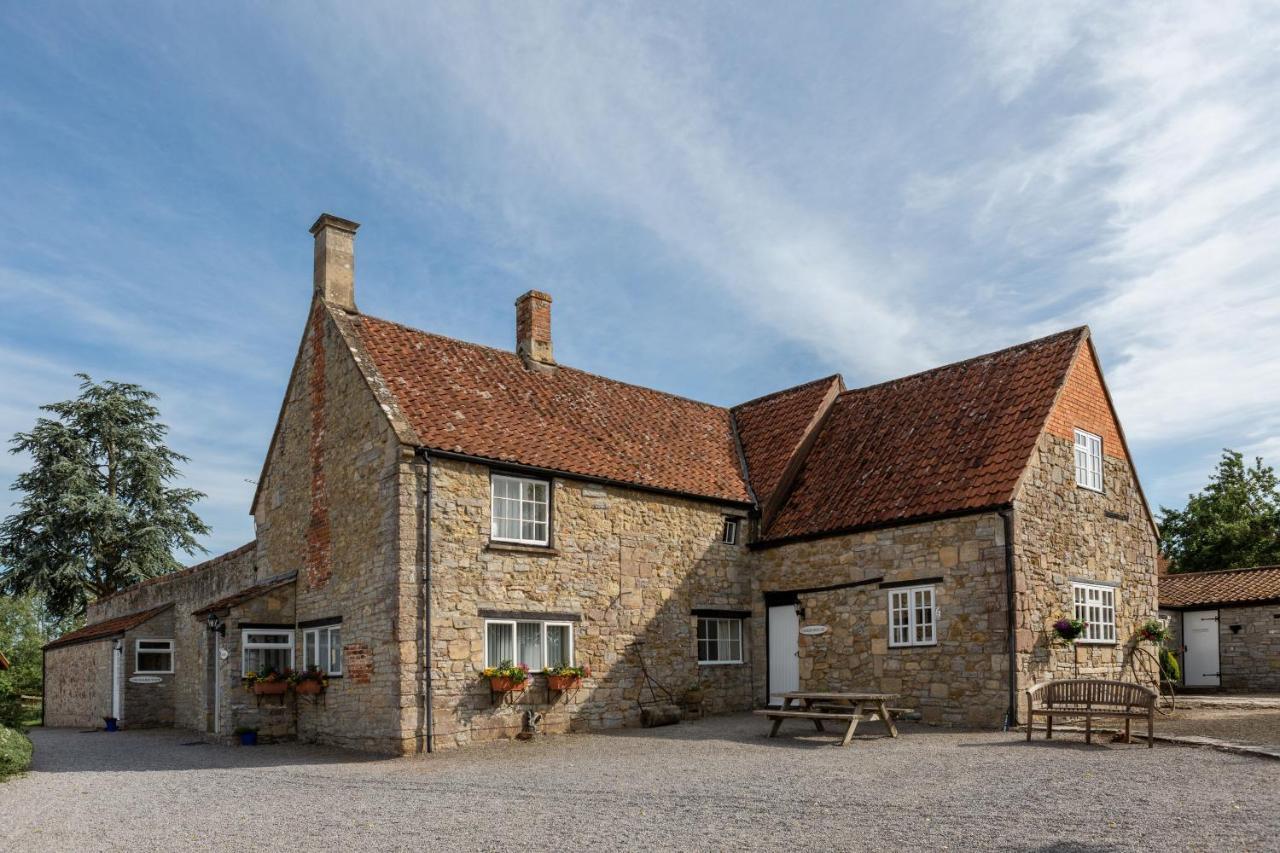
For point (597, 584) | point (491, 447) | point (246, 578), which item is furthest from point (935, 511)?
point (246, 578)

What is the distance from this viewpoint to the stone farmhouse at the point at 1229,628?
28703 millimetres

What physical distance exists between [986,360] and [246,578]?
17.2m

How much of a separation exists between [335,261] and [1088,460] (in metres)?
15.8

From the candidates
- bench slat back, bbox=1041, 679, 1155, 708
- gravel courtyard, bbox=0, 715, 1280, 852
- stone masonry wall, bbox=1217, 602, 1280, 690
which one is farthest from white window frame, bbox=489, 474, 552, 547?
stone masonry wall, bbox=1217, 602, 1280, 690

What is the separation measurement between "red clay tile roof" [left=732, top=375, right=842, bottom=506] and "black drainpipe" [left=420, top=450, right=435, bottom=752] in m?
8.15

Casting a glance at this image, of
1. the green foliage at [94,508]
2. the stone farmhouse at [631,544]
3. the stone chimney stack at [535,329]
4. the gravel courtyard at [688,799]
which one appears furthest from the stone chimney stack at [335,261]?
the green foliage at [94,508]

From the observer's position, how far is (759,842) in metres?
8.90

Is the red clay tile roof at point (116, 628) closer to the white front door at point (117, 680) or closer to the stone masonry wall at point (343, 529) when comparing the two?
the white front door at point (117, 680)

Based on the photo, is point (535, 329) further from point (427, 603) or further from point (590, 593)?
point (427, 603)

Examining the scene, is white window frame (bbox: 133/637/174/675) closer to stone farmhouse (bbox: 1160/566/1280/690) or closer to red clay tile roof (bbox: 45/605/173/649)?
red clay tile roof (bbox: 45/605/173/649)

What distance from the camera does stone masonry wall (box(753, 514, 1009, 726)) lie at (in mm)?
17609

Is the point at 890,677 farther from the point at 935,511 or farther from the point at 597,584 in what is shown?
the point at 597,584

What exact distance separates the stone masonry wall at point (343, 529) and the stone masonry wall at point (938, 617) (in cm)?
824

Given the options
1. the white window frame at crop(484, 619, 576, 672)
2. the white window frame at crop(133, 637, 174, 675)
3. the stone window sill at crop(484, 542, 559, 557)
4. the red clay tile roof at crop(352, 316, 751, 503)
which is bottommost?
the white window frame at crop(133, 637, 174, 675)
